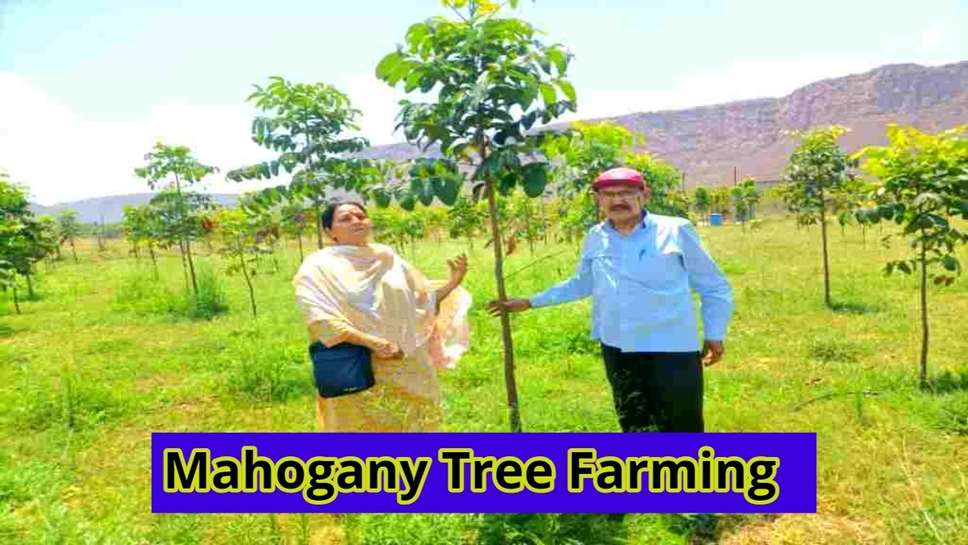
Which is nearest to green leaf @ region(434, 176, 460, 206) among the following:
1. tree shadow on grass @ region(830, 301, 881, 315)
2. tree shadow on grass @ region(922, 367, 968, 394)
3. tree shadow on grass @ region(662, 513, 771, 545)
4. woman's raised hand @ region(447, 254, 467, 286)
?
woman's raised hand @ region(447, 254, 467, 286)

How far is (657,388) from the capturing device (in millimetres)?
2918

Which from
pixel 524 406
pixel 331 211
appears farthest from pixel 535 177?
pixel 524 406

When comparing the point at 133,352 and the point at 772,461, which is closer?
the point at 772,461

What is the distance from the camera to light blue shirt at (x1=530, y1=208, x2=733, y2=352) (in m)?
2.80

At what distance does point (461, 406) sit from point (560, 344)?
219cm

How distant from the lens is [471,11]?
2820 millimetres

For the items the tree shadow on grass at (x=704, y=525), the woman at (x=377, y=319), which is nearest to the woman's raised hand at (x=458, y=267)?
the woman at (x=377, y=319)

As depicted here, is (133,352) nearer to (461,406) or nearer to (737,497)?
(461,406)

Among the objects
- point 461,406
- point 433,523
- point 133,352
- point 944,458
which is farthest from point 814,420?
point 133,352

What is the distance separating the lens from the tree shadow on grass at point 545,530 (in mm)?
2764

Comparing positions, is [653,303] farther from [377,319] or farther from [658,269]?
[377,319]

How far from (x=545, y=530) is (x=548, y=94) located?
213cm

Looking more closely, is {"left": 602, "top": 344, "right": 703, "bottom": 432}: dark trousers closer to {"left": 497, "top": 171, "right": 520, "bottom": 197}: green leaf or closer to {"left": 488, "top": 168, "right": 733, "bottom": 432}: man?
{"left": 488, "top": 168, "right": 733, "bottom": 432}: man

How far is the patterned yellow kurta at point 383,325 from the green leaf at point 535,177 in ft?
3.04
